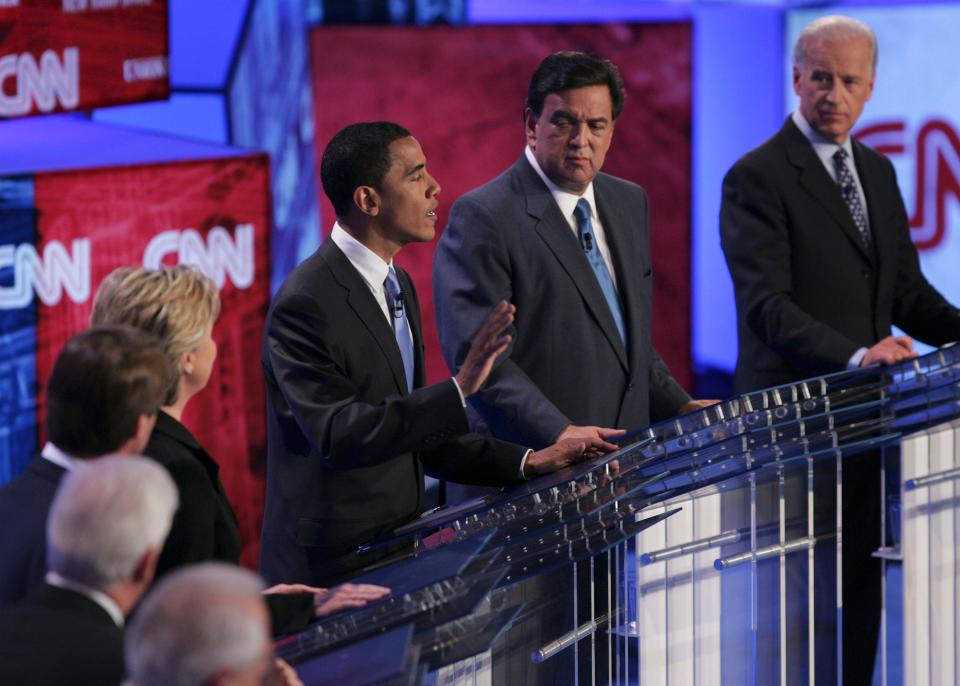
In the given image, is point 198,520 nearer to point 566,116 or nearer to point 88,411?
point 88,411

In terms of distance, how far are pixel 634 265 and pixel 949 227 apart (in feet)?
9.74

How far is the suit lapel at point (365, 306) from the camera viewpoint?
2971 mm

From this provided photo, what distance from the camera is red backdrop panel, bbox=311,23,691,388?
5.66 metres

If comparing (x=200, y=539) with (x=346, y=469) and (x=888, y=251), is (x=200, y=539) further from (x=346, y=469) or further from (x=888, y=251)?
(x=888, y=251)

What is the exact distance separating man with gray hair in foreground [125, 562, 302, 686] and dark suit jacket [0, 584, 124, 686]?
0.31 metres

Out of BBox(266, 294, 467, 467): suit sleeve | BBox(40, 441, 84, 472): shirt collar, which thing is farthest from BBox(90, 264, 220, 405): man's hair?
BBox(266, 294, 467, 467): suit sleeve

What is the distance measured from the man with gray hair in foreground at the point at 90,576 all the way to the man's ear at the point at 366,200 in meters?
1.43

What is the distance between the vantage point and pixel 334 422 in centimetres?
280

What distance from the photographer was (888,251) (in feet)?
12.8

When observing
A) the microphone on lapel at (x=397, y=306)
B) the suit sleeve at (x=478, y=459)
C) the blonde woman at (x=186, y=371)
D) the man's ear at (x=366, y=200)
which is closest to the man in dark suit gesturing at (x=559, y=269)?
the suit sleeve at (x=478, y=459)

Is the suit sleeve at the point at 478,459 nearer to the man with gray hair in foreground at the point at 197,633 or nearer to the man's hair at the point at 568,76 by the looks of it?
the man's hair at the point at 568,76

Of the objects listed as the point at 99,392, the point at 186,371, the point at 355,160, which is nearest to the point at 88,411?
the point at 99,392

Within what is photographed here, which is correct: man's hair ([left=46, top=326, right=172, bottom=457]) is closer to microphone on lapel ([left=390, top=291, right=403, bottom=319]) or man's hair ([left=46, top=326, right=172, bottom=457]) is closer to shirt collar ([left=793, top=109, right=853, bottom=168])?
microphone on lapel ([left=390, top=291, right=403, bottom=319])

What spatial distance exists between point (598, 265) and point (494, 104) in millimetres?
2492
